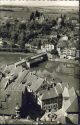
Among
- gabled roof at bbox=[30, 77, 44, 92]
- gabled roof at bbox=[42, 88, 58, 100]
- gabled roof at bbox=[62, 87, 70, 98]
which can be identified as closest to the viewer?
gabled roof at bbox=[62, 87, 70, 98]

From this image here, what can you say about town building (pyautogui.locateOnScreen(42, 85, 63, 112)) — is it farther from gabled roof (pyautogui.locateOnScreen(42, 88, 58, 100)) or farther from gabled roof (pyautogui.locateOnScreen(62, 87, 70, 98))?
gabled roof (pyautogui.locateOnScreen(62, 87, 70, 98))

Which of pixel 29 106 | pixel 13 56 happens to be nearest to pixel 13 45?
pixel 13 56

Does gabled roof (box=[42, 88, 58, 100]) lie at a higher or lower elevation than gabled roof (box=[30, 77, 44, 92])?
lower

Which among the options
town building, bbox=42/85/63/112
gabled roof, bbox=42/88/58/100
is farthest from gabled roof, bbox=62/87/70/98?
gabled roof, bbox=42/88/58/100

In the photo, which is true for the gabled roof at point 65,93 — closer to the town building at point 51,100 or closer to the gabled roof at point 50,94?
the town building at point 51,100

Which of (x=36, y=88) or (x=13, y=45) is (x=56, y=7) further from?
(x=36, y=88)

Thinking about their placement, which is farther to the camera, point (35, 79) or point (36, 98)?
point (35, 79)

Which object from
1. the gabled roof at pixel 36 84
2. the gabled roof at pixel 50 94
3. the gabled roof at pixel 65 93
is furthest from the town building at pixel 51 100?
the gabled roof at pixel 36 84

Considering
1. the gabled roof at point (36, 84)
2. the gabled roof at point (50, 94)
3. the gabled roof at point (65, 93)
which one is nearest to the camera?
the gabled roof at point (65, 93)

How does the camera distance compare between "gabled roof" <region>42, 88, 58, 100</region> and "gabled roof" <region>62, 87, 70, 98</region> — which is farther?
"gabled roof" <region>42, 88, 58, 100</region>

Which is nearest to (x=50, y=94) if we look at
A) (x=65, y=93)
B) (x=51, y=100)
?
(x=51, y=100)

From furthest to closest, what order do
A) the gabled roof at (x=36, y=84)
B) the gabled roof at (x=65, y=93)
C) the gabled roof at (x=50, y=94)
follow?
the gabled roof at (x=36, y=84) < the gabled roof at (x=50, y=94) < the gabled roof at (x=65, y=93)
